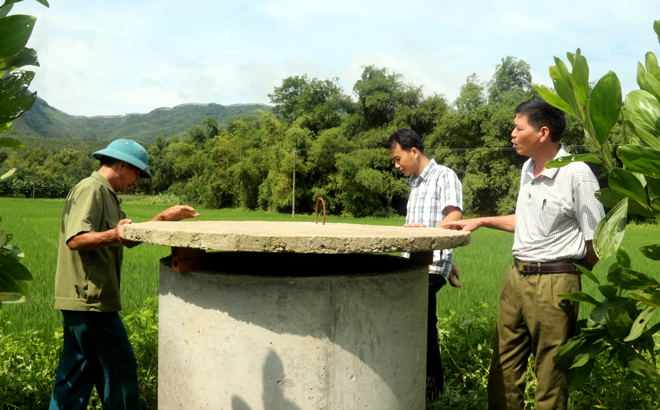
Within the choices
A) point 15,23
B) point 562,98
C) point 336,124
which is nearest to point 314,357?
point 562,98

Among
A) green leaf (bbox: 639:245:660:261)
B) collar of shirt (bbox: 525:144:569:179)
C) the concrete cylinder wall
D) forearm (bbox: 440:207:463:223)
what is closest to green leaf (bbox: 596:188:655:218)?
green leaf (bbox: 639:245:660:261)

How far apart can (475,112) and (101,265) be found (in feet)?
99.9

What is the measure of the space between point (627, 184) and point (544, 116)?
1.50 metres

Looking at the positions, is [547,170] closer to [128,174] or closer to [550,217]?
[550,217]

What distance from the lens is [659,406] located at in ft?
11.8

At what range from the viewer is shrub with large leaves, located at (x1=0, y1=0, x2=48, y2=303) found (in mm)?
1384

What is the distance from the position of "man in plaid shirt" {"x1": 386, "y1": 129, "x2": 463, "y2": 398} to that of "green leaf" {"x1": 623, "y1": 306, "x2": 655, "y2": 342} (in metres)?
1.87

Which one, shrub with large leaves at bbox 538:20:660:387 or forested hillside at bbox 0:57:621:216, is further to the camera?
forested hillside at bbox 0:57:621:216

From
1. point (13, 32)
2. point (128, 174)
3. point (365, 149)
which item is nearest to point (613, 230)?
point (13, 32)

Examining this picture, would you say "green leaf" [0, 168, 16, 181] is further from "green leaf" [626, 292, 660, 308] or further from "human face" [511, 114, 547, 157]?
"human face" [511, 114, 547, 157]

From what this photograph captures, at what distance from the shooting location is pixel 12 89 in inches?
62.6

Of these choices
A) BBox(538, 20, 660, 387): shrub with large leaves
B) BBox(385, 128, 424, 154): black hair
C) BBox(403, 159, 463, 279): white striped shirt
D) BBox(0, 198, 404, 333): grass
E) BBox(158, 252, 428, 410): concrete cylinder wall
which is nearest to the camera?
BBox(538, 20, 660, 387): shrub with large leaves

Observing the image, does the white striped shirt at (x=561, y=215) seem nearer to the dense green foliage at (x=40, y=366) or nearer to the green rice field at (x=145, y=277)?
the green rice field at (x=145, y=277)

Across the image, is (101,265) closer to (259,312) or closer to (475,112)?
(259,312)
